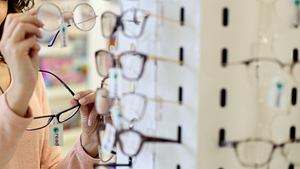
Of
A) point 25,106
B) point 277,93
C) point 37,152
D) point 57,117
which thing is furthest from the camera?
point 37,152

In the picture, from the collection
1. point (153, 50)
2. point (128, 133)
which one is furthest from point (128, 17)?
point (128, 133)

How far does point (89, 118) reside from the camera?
83cm

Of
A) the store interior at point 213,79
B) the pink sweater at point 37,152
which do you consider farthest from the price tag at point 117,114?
the pink sweater at point 37,152

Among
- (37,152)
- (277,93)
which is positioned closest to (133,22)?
(277,93)

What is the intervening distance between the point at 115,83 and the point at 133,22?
0.34 ft

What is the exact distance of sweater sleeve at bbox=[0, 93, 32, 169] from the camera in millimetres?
684

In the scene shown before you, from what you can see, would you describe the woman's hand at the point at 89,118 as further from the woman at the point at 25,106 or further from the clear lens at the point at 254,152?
the clear lens at the point at 254,152

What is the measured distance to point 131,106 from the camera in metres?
0.63

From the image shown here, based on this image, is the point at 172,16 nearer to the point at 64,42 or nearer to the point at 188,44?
the point at 188,44

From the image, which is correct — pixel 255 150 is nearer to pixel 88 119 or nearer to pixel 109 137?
pixel 109 137

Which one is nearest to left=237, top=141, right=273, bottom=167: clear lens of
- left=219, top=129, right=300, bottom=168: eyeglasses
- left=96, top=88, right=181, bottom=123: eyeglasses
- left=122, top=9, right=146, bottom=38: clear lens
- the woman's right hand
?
left=219, top=129, right=300, bottom=168: eyeglasses

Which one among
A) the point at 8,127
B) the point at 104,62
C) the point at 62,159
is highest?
the point at 104,62

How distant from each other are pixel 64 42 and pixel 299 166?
0.41 metres

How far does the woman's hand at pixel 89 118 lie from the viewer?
0.81 m
